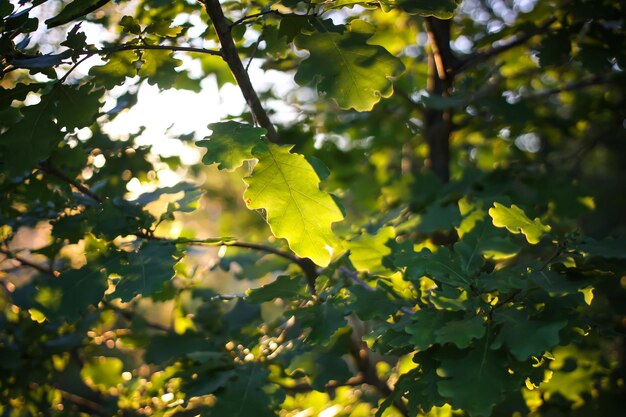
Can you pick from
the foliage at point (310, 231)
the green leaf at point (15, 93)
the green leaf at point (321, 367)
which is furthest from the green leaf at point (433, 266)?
the green leaf at point (15, 93)

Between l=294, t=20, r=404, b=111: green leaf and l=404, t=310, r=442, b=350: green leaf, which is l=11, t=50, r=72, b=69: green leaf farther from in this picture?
l=404, t=310, r=442, b=350: green leaf

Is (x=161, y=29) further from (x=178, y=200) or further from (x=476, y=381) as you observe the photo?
(x=476, y=381)

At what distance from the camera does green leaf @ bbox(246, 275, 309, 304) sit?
1.62 meters

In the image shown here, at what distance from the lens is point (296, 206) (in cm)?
142

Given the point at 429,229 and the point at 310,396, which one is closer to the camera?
the point at 429,229

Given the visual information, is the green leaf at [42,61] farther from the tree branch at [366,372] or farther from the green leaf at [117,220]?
the tree branch at [366,372]

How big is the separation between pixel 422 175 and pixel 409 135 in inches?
24.1

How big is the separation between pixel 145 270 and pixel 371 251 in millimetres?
668

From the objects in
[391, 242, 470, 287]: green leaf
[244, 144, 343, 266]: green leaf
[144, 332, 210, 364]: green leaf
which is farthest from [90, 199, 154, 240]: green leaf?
[391, 242, 470, 287]: green leaf

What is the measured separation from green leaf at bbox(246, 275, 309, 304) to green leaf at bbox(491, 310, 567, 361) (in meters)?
0.59

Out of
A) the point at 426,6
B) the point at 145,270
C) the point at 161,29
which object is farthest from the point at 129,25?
the point at 426,6

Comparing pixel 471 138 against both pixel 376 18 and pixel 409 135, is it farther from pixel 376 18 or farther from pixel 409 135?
pixel 376 18

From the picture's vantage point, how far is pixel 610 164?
884 cm

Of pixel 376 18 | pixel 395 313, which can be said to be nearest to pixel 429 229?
pixel 395 313
